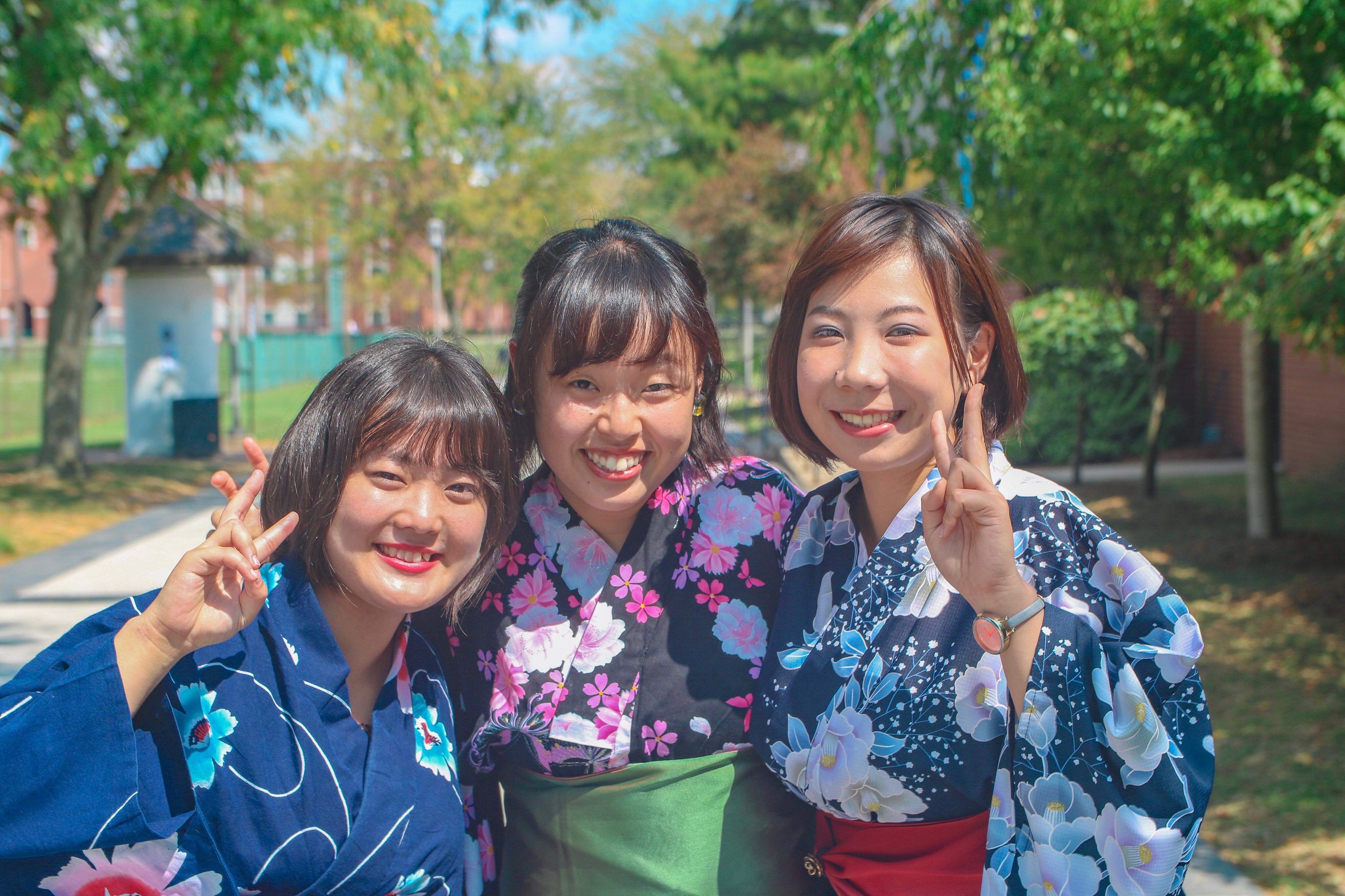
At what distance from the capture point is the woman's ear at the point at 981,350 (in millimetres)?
1837

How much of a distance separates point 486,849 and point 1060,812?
3.22ft

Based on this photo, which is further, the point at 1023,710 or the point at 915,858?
the point at 915,858

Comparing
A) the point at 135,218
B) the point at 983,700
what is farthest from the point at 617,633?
the point at 135,218

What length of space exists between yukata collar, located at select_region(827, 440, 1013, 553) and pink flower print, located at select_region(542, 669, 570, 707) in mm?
518

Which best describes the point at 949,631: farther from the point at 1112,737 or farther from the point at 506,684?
the point at 506,684

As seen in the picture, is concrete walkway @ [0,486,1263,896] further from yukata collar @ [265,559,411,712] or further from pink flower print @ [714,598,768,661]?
yukata collar @ [265,559,411,712]

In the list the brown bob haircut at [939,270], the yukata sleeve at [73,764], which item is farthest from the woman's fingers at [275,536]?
the brown bob haircut at [939,270]

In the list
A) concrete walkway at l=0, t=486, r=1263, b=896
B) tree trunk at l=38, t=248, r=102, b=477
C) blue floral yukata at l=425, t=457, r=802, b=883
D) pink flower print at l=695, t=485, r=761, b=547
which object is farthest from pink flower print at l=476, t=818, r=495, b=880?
tree trunk at l=38, t=248, r=102, b=477

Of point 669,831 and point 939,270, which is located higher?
point 939,270

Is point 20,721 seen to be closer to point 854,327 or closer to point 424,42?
point 854,327

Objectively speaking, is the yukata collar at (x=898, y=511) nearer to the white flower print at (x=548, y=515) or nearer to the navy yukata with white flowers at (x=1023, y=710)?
the navy yukata with white flowers at (x=1023, y=710)

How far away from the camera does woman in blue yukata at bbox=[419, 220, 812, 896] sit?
1861mm

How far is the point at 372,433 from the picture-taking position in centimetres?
169

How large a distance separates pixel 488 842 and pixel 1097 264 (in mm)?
6740
